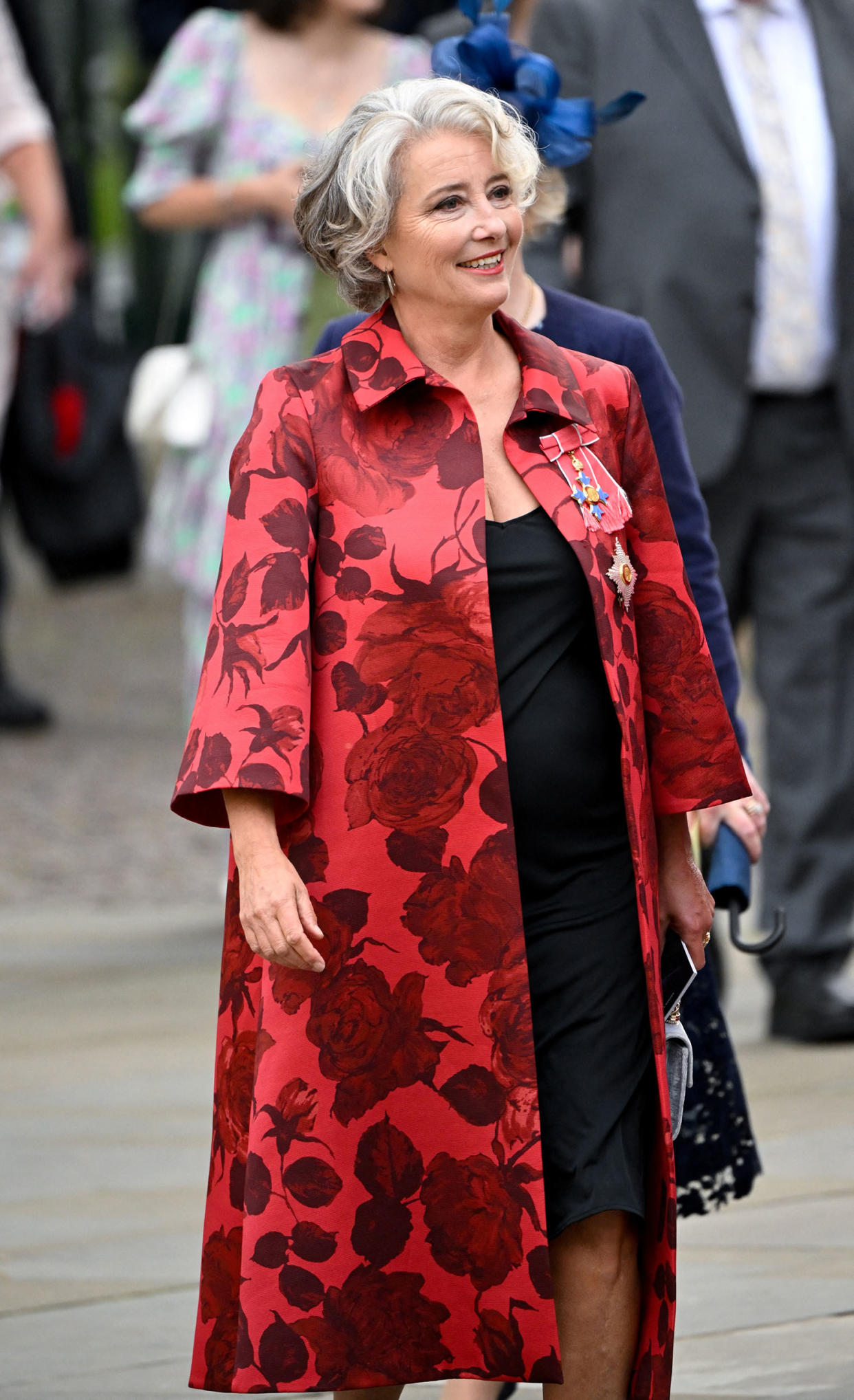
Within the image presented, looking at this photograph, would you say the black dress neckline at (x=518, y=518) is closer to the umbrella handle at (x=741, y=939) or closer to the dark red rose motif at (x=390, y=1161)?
the dark red rose motif at (x=390, y=1161)

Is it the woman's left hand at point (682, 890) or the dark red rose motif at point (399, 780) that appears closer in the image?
the dark red rose motif at point (399, 780)

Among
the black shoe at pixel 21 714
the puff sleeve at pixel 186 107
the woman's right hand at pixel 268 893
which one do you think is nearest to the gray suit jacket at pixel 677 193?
the puff sleeve at pixel 186 107

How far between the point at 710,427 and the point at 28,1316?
7.48ft

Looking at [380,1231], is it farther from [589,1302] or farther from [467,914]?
[467,914]

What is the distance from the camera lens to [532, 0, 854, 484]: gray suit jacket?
5.26 m

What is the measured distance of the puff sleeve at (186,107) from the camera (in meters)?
6.43

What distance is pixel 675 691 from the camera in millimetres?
3197

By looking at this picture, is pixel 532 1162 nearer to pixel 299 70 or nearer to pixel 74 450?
pixel 299 70

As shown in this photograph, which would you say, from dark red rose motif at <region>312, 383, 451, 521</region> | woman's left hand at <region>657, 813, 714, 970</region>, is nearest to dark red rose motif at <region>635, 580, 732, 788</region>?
woman's left hand at <region>657, 813, 714, 970</region>

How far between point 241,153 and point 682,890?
3545 millimetres

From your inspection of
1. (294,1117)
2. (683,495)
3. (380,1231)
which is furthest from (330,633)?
(683,495)

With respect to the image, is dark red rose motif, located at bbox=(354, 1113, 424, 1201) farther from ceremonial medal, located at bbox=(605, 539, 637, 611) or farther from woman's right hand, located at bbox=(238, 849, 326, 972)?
ceremonial medal, located at bbox=(605, 539, 637, 611)

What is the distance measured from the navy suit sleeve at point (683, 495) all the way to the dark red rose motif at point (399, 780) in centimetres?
83

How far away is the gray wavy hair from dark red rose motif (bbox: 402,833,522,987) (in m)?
0.72
